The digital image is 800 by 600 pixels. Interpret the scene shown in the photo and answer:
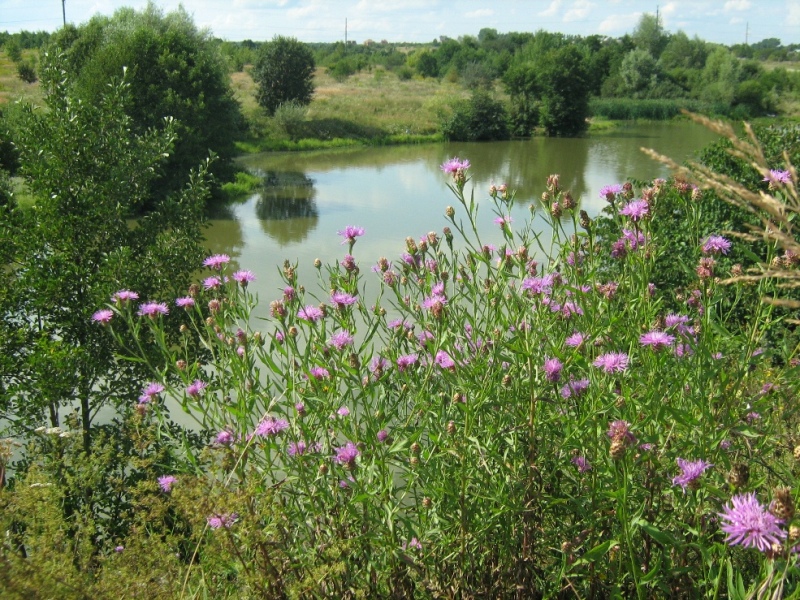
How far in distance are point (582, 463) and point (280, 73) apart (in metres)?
29.5

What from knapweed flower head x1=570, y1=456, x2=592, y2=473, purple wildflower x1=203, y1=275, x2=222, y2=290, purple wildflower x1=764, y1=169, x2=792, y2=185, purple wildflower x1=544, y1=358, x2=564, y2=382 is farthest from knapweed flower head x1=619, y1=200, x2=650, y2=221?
purple wildflower x1=203, y1=275, x2=222, y2=290

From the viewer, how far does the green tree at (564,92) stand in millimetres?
33125

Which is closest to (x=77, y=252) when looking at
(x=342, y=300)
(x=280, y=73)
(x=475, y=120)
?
(x=342, y=300)

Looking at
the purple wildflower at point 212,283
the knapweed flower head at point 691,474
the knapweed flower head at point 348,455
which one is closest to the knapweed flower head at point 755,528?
the knapweed flower head at point 691,474

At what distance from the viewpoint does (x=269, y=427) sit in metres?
2.01

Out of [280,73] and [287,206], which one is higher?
[280,73]

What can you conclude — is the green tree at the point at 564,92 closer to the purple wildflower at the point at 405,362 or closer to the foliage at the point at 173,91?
the foliage at the point at 173,91

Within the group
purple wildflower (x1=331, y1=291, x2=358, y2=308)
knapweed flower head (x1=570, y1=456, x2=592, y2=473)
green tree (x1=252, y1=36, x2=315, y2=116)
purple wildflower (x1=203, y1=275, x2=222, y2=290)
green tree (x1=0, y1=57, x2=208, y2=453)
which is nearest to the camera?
knapweed flower head (x1=570, y1=456, x2=592, y2=473)

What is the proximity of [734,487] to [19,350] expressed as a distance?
4.15m

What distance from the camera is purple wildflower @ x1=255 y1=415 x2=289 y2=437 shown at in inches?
78.7

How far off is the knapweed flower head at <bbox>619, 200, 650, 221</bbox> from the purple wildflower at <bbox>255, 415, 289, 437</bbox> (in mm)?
1227

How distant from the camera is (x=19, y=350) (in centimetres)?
432

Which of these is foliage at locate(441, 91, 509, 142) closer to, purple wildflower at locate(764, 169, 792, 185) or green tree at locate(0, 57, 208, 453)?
green tree at locate(0, 57, 208, 453)

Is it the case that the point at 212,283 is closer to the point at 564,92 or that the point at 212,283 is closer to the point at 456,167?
the point at 456,167
